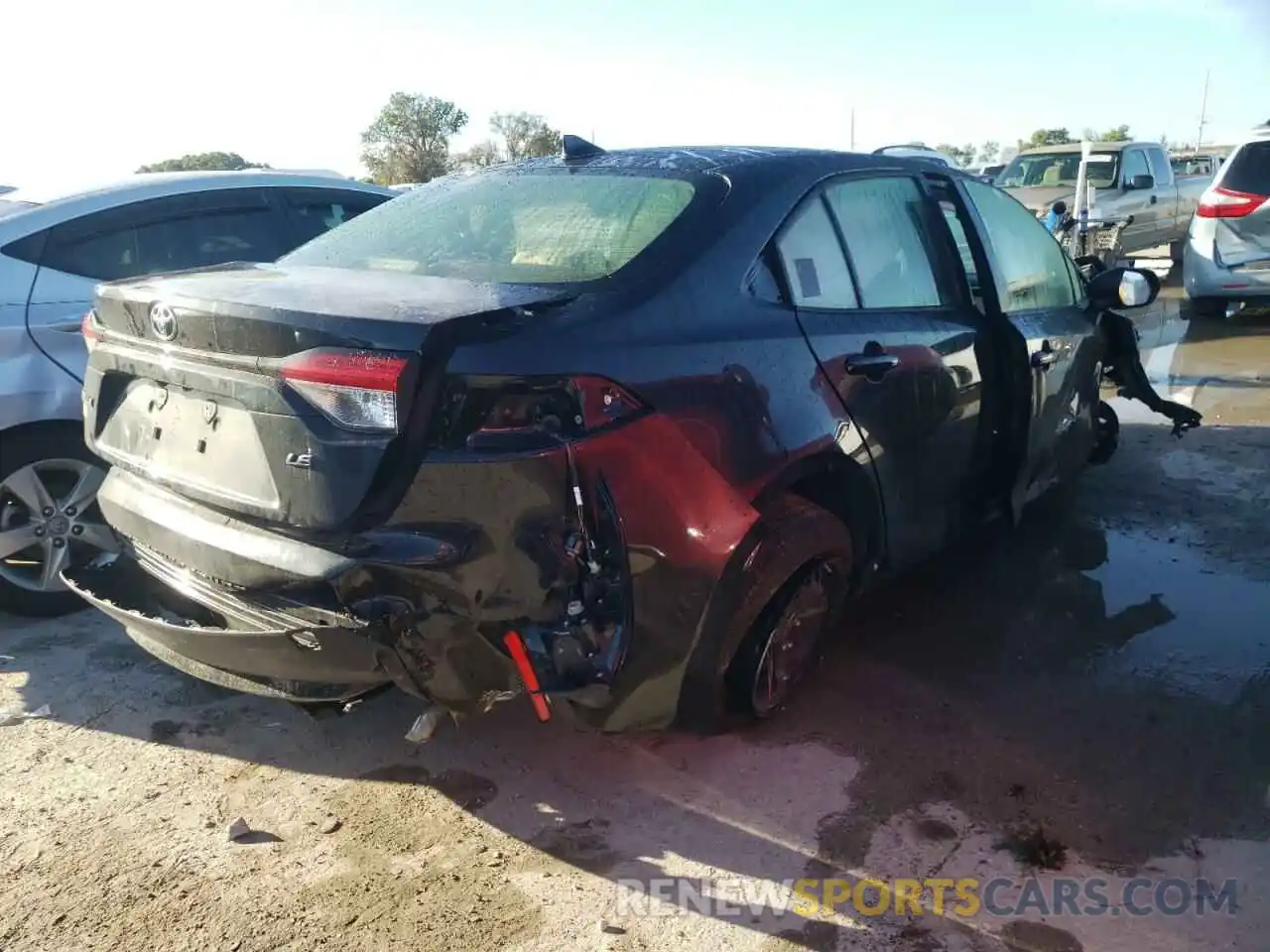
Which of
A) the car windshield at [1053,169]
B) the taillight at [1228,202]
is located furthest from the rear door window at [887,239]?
the car windshield at [1053,169]

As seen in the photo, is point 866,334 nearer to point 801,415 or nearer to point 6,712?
point 801,415

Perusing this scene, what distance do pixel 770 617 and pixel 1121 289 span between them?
2.81m

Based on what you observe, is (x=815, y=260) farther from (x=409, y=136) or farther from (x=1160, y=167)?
(x=409, y=136)

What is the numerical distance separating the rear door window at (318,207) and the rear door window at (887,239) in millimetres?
2394

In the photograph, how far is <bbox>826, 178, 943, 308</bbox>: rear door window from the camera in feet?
11.1

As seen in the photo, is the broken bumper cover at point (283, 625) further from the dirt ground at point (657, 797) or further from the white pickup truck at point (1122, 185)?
the white pickup truck at point (1122, 185)

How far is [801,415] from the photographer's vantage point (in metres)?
2.92

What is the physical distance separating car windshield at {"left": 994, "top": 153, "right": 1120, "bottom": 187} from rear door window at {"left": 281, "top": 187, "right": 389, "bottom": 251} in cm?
1102

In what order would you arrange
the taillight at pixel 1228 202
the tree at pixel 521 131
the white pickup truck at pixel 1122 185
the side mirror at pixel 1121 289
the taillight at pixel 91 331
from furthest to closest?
the tree at pixel 521 131
the white pickup truck at pixel 1122 185
the taillight at pixel 1228 202
the side mirror at pixel 1121 289
the taillight at pixel 91 331

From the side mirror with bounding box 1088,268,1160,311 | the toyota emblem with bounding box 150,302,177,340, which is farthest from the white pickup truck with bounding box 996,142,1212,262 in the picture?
the toyota emblem with bounding box 150,302,177,340

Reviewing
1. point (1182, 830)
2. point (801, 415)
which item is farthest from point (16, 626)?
point (1182, 830)

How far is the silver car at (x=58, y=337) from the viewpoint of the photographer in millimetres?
3857

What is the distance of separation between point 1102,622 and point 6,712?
3.94 metres

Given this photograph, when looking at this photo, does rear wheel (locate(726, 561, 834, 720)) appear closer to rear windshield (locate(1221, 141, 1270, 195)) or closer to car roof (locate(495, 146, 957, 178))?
car roof (locate(495, 146, 957, 178))
